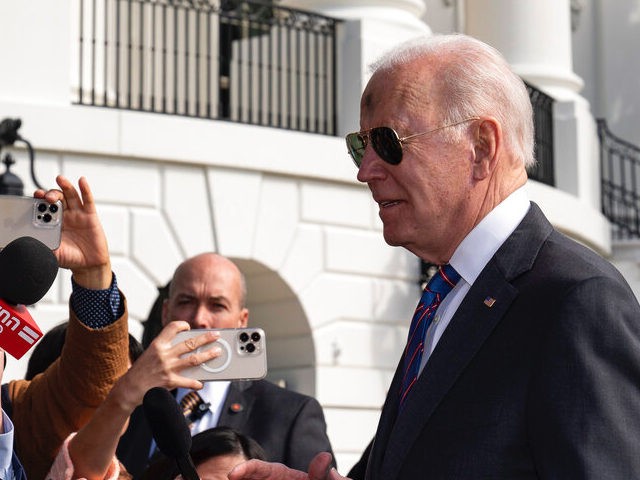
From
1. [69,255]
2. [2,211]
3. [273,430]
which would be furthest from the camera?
[273,430]

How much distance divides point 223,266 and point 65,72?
21.8 feet

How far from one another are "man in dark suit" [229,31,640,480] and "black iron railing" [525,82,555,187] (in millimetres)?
12918

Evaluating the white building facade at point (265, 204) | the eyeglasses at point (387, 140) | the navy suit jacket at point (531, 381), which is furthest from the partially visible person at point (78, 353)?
the white building facade at point (265, 204)

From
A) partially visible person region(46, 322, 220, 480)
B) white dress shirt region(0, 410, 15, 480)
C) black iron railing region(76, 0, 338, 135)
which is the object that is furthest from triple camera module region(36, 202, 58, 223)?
black iron railing region(76, 0, 338, 135)

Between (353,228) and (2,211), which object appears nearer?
(2,211)

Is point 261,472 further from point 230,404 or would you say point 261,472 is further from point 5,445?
point 230,404

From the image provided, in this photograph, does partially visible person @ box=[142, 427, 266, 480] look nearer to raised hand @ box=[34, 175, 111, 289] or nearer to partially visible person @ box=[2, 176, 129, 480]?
partially visible person @ box=[2, 176, 129, 480]

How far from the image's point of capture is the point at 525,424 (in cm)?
277

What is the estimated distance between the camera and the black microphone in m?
2.93

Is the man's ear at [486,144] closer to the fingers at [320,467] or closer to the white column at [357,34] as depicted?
the fingers at [320,467]

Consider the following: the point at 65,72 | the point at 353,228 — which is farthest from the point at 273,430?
the point at 353,228

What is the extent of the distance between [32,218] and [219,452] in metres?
1.05

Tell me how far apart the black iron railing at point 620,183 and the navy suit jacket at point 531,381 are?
49.0ft

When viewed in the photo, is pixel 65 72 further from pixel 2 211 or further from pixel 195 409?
pixel 2 211
